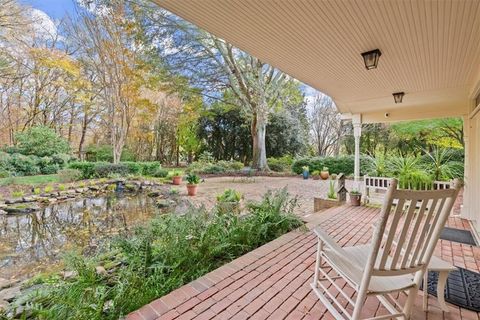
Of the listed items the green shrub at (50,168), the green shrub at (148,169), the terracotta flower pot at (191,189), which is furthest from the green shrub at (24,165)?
the terracotta flower pot at (191,189)

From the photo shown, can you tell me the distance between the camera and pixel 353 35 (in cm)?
254

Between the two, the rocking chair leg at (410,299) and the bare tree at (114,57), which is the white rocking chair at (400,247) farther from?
the bare tree at (114,57)

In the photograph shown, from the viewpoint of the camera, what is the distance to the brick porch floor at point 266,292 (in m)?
1.77

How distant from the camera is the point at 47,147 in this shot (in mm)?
10562

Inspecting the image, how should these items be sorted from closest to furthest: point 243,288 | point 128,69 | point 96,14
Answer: point 243,288
point 96,14
point 128,69

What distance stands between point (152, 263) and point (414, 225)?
214cm

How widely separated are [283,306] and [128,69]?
1084 centimetres

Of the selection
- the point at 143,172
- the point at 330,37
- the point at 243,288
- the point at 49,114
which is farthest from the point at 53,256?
the point at 49,114

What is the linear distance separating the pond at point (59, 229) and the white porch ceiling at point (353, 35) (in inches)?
134

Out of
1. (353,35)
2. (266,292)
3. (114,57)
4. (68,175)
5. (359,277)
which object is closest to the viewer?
(359,277)

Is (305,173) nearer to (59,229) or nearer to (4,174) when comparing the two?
(59,229)

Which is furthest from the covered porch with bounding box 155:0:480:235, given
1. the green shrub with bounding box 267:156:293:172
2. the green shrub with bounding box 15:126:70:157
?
the green shrub with bounding box 15:126:70:157

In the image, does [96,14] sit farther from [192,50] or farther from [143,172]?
[143,172]

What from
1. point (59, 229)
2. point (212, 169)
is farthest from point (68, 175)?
point (212, 169)
